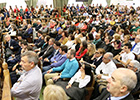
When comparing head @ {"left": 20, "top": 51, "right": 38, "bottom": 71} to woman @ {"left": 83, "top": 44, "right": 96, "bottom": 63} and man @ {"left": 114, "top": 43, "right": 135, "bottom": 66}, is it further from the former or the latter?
man @ {"left": 114, "top": 43, "right": 135, "bottom": 66}

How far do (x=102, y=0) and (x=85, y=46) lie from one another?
47.2 feet

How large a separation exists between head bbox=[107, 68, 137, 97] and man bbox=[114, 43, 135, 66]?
6.39 feet

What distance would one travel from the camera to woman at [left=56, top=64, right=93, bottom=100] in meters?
2.38

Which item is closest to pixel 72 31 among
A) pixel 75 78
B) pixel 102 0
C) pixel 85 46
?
pixel 85 46

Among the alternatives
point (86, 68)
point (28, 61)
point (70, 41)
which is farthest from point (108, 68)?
point (70, 41)

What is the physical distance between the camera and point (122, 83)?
1.37 m

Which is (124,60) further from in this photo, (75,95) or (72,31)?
(72,31)

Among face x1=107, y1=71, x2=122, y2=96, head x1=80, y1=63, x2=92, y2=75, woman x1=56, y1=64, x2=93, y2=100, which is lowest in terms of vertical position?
woman x1=56, y1=64, x2=93, y2=100

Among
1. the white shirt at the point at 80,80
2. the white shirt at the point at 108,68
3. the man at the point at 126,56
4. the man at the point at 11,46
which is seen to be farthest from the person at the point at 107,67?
the man at the point at 11,46

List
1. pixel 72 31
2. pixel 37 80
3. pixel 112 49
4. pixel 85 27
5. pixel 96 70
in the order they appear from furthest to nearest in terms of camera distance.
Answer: pixel 85 27, pixel 72 31, pixel 112 49, pixel 96 70, pixel 37 80

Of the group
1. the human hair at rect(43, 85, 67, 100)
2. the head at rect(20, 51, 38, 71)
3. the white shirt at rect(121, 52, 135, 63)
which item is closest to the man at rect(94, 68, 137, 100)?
the human hair at rect(43, 85, 67, 100)

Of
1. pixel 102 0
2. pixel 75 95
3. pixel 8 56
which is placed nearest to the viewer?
pixel 75 95

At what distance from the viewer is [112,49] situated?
409cm

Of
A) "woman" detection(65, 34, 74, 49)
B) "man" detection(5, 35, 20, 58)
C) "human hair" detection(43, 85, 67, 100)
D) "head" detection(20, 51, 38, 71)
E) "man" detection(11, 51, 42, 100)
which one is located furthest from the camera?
"woman" detection(65, 34, 74, 49)
